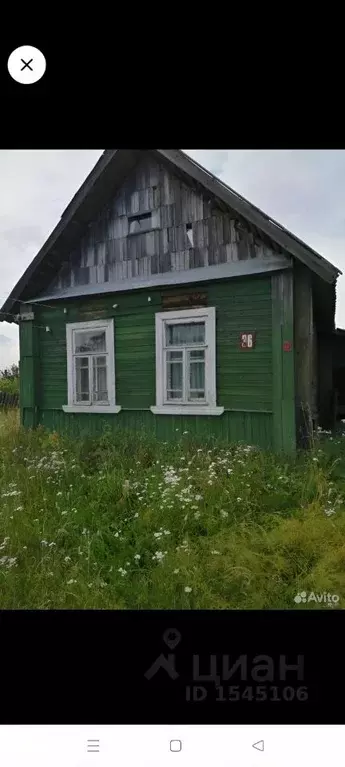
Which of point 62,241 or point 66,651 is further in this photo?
point 62,241

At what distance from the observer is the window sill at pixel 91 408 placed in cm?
160

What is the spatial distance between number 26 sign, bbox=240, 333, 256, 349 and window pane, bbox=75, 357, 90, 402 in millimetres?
727

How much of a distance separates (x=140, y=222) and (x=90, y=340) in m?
0.70

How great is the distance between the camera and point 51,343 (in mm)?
1588

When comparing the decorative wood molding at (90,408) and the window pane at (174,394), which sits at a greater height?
the window pane at (174,394)

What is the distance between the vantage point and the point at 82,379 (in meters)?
1.60

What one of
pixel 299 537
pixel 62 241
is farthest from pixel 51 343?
pixel 299 537

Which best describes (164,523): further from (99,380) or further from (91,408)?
(99,380)

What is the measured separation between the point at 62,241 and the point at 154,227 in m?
0.49

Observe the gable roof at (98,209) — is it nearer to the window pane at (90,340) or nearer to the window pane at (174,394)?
the window pane at (90,340)
